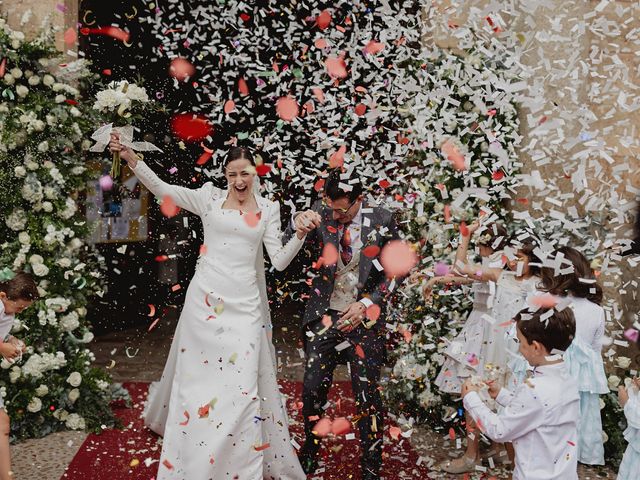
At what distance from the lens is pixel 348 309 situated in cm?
430

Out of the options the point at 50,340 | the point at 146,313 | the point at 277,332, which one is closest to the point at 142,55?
the point at 146,313

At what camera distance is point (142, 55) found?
1048 cm

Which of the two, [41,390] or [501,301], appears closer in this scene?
[501,301]

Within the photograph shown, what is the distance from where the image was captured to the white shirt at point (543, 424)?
2895mm

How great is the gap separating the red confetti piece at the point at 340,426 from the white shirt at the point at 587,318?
2041mm

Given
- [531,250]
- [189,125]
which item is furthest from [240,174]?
[189,125]

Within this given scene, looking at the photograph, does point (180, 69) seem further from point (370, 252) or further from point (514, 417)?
point (514, 417)

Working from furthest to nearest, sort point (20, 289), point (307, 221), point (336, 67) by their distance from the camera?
point (336, 67) → point (307, 221) → point (20, 289)

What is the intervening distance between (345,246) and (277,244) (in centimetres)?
46

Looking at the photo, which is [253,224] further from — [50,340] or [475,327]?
Result: [50,340]

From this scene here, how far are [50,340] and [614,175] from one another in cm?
484

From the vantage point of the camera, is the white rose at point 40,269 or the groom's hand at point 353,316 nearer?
the groom's hand at point 353,316

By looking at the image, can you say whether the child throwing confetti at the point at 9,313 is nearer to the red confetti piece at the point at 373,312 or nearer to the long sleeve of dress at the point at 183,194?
the long sleeve of dress at the point at 183,194

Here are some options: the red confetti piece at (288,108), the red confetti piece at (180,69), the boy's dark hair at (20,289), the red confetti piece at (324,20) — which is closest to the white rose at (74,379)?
the boy's dark hair at (20,289)
